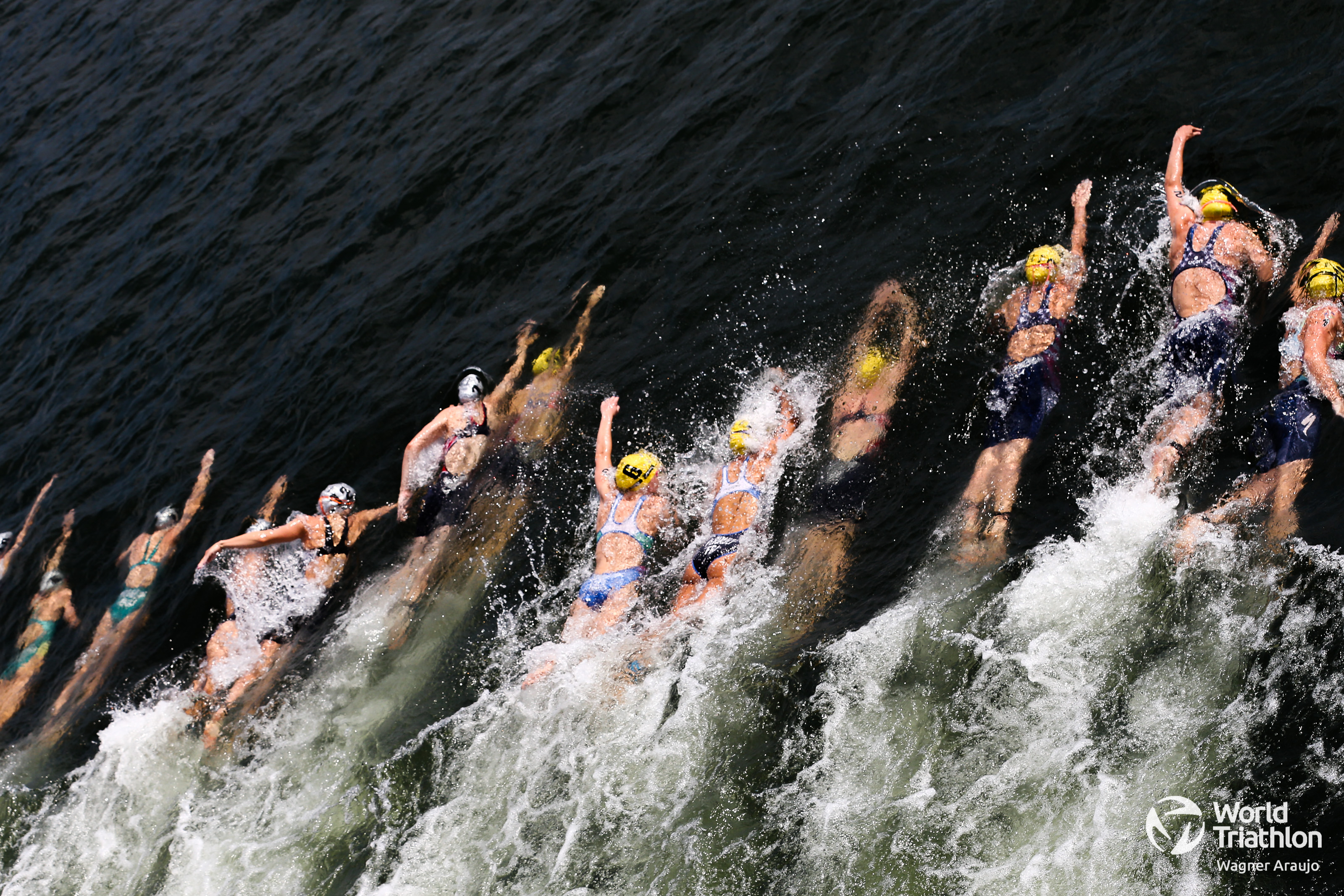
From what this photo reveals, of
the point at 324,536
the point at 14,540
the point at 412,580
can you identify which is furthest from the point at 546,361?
the point at 14,540

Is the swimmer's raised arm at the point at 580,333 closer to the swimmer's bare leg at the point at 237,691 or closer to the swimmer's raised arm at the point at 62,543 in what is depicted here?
the swimmer's bare leg at the point at 237,691

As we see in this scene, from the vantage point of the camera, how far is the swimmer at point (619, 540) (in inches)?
387

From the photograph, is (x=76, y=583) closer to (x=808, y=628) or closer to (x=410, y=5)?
(x=808, y=628)

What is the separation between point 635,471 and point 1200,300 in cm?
579

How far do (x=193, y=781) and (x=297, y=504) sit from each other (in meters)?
4.37

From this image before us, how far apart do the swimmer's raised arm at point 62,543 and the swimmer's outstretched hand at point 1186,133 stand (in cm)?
1580

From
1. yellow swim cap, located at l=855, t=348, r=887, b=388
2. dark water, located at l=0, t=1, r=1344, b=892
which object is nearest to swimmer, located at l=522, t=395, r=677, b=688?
dark water, located at l=0, t=1, r=1344, b=892

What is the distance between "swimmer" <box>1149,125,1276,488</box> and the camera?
8.93 meters

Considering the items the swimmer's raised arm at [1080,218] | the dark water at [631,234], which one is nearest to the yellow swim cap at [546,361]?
the dark water at [631,234]

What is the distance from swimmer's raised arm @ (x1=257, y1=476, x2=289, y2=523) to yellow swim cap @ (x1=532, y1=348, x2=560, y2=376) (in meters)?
3.81

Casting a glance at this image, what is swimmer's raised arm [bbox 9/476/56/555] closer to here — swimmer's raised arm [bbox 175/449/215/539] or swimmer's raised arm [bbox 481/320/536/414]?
swimmer's raised arm [bbox 175/449/215/539]

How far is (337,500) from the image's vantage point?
12680mm

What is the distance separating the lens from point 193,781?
1007cm

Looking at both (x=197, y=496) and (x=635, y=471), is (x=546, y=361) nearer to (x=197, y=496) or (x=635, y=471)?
(x=635, y=471)
